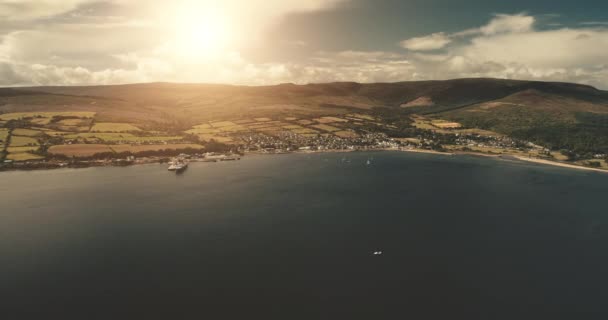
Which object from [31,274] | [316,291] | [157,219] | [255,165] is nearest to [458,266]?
[316,291]

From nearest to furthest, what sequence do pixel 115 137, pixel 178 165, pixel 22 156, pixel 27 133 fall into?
1. pixel 22 156
2. pixel 178 165
3. pixel 27 133
4. pixel 115 137

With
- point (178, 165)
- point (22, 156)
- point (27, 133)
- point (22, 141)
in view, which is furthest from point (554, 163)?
point (27, 133)

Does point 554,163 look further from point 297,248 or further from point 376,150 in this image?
point 297,248

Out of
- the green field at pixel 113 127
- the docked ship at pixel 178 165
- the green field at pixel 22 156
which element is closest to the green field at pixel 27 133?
the green field at pixel 113 127

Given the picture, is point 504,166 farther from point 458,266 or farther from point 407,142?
point 458,266

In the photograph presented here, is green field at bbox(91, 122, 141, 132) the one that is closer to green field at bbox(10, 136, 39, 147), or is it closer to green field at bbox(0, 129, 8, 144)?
green field at bbox(10, 136, 39, 147)

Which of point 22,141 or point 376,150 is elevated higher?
point 22,141

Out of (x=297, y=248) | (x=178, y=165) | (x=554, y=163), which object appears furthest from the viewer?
(x=554, y=163)

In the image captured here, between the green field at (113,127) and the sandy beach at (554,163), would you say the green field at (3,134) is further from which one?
the sandy beach at (554,163)
